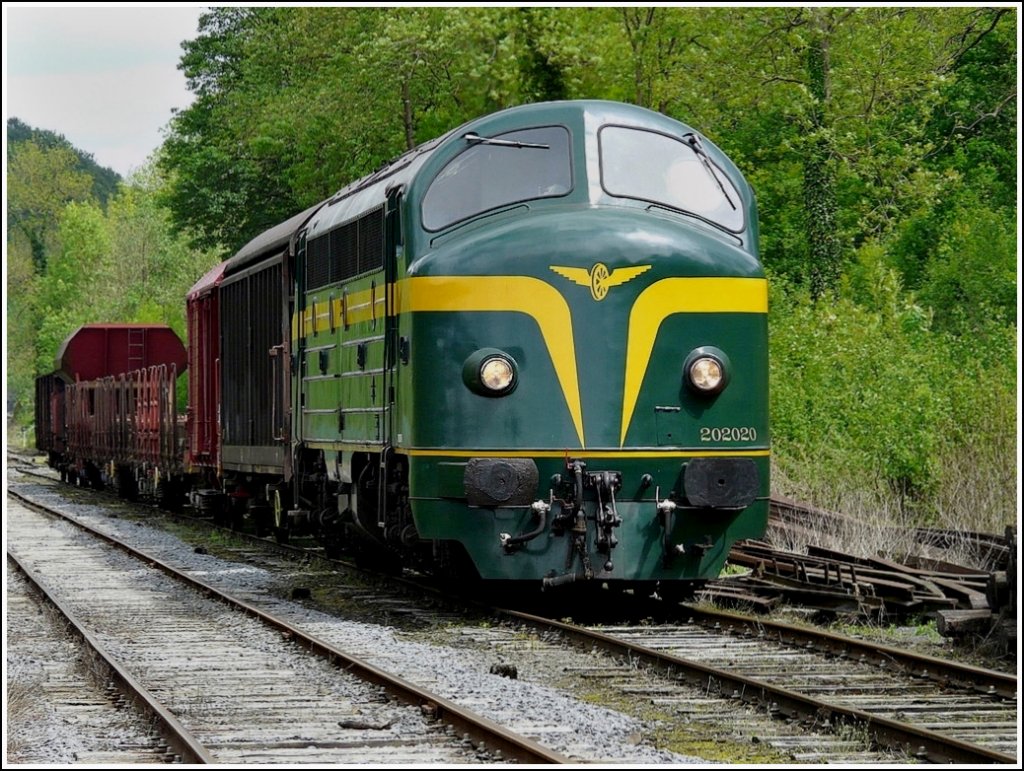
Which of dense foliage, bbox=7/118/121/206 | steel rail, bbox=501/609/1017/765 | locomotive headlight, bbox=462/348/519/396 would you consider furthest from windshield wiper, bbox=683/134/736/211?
dense foliage, bbox=7/118/121/206

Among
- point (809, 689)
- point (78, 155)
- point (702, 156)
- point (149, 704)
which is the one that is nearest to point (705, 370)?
point (702, 156)

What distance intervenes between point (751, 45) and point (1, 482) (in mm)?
23618

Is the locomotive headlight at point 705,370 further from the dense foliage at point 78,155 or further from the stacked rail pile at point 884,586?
the dense foliage at point 78,155

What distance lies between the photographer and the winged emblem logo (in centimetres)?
1108

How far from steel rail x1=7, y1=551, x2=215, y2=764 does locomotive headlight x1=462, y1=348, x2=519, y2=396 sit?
290 centimetres

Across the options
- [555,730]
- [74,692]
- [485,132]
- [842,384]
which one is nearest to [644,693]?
[555,730]

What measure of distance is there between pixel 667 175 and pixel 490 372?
2067 mm

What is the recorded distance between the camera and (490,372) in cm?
1102

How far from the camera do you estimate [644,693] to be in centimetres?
899

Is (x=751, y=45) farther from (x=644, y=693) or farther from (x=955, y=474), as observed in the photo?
(x=644, y=693)

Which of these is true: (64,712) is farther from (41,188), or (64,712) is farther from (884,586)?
(41,188)

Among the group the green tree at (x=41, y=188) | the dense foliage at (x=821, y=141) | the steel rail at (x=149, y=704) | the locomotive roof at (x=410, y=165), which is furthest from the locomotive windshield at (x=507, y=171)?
the green tree at (x=41, y=188)

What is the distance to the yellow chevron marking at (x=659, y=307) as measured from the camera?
11141 mm

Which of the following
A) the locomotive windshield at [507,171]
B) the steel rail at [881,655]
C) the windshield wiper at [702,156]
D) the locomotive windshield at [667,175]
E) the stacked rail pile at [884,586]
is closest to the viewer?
the steel rail at [881,655]
